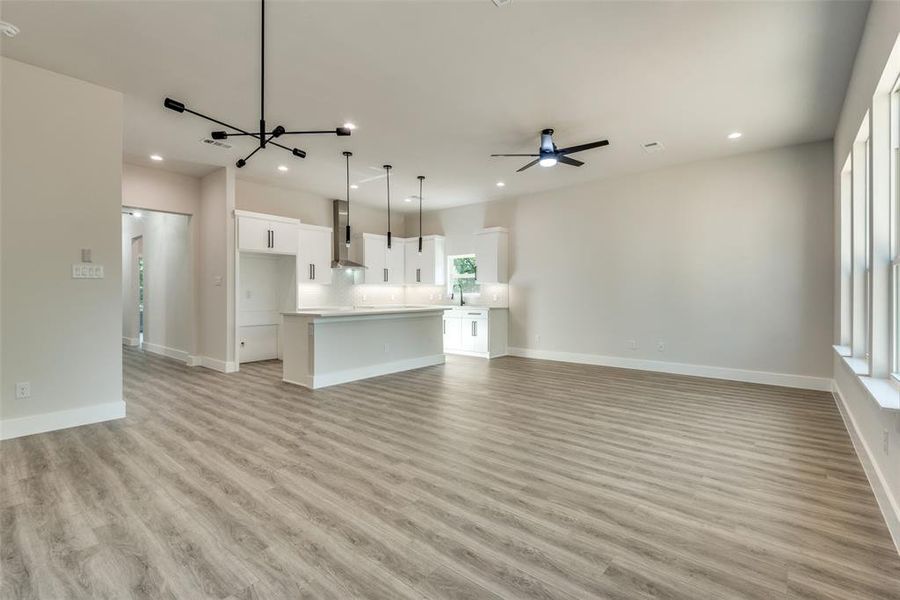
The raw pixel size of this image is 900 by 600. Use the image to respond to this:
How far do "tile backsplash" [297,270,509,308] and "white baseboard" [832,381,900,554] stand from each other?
5263mm

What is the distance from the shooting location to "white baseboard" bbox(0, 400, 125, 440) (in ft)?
10.8

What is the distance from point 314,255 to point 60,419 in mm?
4391

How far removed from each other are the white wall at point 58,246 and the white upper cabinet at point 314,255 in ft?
11.1

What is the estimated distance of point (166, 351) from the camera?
745 cm

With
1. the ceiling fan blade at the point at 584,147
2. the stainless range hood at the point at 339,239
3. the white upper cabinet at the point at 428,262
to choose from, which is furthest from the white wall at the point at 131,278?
the ceiling fan blade at the point at 584,147

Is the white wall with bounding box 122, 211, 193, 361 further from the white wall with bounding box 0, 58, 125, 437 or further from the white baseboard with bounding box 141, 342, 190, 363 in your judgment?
the white wall with bounding box 0, 58, 125, 437

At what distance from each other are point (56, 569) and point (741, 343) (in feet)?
22.2

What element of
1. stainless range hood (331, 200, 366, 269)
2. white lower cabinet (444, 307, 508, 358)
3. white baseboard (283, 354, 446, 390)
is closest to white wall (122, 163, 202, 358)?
stainless range hood (331, 200, 366, 269)

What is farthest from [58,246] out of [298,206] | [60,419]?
[298,206]

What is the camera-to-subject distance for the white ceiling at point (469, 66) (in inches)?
108

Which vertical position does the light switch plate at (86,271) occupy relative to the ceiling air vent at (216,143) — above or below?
below

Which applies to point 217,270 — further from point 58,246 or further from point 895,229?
point 895,229

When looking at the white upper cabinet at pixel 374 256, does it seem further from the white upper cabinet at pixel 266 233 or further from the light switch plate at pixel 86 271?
the light switch plate at pixel 86 271

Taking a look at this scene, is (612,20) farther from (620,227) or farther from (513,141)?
(620,227)
